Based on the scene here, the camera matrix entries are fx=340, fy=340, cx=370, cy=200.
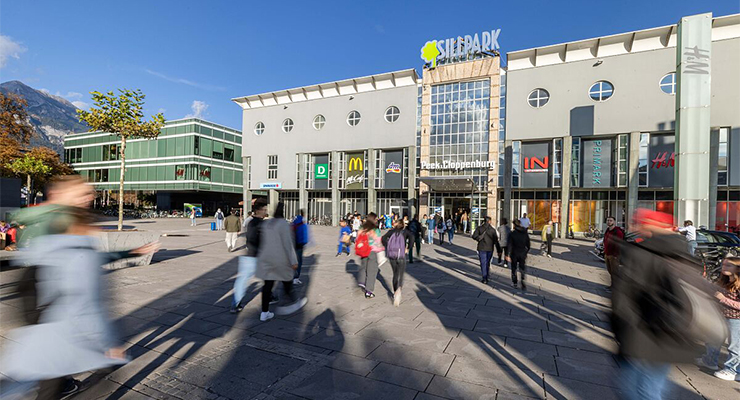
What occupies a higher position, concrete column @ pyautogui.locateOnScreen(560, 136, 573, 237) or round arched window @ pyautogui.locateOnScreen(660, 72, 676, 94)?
round arched window @ pyautogui.locateOnScreen(660, 72, 676, 94)

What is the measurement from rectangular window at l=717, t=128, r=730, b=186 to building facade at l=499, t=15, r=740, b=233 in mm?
48

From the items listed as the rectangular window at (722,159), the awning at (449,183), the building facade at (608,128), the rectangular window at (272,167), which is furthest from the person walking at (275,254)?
the rectangular window at (272,167)

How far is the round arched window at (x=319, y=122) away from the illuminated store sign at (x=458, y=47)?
11.9 metres

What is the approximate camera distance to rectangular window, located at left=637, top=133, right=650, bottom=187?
2472 cm

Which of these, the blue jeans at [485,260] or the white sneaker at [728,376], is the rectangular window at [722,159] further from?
the white sneaker at [728,376]

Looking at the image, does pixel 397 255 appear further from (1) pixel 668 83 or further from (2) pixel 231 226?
(1) pixel 668 83

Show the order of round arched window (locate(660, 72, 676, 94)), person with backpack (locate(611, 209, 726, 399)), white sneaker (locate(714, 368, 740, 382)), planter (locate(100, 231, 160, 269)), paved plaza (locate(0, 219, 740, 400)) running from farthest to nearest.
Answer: round arched window (locate(660, 72, 676, 94)) → planter (locate(100, 231, 160, 269)) → white sneaker (locate(714, 368, 740, 382)) → paved plaza (locate(0, 219, 740, 400)) → person with backpack (locate(611, 209, 726, 399))

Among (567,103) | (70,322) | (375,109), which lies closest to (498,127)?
(567,103)

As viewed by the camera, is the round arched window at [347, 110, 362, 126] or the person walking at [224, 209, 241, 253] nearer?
the person walking at [224, 209, 241, 253]

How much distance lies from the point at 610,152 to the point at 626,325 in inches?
1148

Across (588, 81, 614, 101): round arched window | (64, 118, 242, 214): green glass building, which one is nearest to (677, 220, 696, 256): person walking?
(588, 81, 614, 101): round arched window

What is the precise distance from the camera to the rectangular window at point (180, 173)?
43969 mm

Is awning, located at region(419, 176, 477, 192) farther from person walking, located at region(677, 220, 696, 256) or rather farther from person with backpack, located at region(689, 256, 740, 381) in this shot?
person with backpack, located at region(689, 256, 740, 381)

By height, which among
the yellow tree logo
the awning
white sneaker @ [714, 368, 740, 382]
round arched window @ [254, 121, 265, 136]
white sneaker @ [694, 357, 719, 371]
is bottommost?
white sneaker @ [694, 357, 719, 371]
